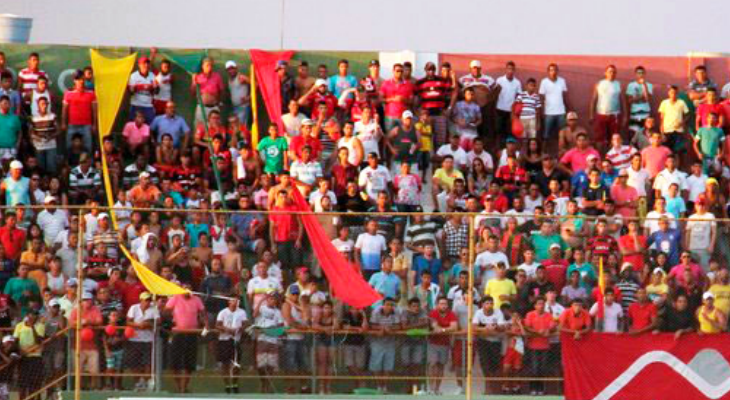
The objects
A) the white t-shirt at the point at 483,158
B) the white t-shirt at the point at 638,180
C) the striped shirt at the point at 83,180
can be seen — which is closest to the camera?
the white t-shirt at the point at 638,180

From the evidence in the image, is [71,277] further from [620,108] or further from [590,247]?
[620,108]

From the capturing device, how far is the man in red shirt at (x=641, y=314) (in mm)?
22125

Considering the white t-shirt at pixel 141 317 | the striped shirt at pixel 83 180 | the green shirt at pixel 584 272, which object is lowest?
the white t-shirt at pixel 141 317

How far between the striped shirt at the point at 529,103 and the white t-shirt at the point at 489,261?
25.5 feet

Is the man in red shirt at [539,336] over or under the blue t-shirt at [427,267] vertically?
under

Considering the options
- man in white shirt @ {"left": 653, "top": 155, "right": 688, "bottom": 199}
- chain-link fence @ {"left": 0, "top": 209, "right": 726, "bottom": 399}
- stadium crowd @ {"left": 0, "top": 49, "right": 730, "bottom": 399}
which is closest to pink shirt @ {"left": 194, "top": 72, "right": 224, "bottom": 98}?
man in white shirt @ {"left": 653, "top": 155, "right": 688, "bottom": 199}

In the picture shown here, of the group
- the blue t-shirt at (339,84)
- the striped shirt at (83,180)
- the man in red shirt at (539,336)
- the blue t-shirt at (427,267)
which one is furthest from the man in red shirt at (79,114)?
the man in red shirt at (539,336)

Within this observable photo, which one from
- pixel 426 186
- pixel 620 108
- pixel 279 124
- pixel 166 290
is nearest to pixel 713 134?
pixel 620 108

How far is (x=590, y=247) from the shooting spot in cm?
2227

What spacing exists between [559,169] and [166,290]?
315 inches

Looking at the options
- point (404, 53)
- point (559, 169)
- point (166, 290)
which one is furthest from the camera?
point (404, 53)

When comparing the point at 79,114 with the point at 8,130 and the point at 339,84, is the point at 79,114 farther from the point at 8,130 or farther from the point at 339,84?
the point at 339,84

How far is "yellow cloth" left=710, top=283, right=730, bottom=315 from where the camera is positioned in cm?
2203

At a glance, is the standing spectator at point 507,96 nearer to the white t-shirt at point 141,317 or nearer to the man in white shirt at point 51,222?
the man in white shirt at point 51,222
